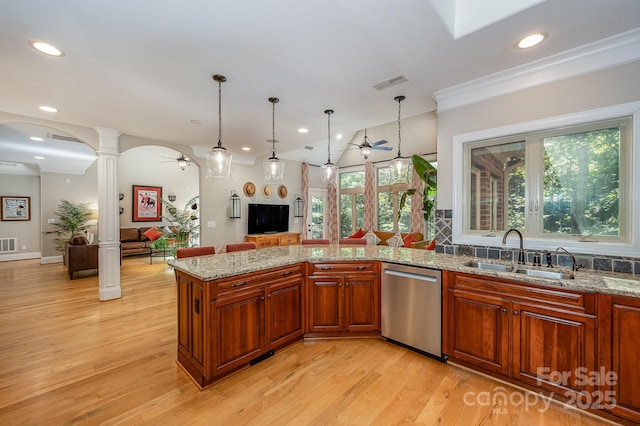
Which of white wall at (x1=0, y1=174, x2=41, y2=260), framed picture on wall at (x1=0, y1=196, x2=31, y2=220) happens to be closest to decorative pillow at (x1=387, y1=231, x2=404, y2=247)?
white wall at (x1=0, y1=174, x2=41, y2=260)

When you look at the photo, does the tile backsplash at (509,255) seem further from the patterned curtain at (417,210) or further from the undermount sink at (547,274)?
the patterned curtain at (417,210)

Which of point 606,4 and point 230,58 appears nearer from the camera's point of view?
point 606,4

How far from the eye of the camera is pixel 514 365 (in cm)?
207

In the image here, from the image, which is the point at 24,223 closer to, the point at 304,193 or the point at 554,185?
the point at 304,193

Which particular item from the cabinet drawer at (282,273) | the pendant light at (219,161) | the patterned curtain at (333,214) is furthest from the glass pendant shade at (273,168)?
the patterned curtain at (333,214)

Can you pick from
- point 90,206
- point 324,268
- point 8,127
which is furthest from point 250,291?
point 90,206

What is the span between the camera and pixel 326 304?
9.42 ft

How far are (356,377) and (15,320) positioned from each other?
4.51 metres

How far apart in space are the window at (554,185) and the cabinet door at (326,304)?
151 centimetres

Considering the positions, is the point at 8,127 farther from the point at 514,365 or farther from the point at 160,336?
the point at 514,365

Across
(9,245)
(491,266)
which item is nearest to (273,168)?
(491,266)

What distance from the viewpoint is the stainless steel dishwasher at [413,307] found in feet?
8.13

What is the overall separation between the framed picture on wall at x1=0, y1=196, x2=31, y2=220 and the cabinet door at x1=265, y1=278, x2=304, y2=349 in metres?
10.2

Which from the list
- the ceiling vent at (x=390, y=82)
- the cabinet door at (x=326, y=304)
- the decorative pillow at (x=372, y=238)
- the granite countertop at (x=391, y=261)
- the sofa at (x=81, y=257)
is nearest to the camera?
the granite countertop at (x=391, y=261)
